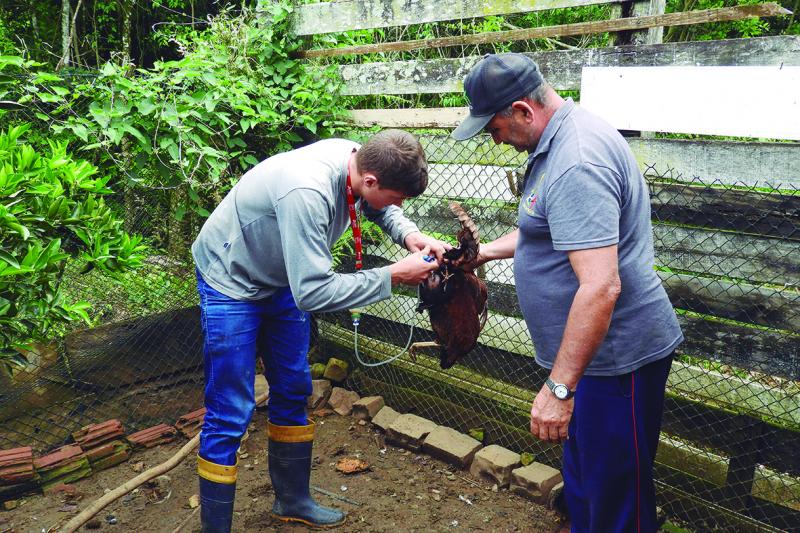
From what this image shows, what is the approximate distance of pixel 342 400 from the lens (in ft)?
16.2

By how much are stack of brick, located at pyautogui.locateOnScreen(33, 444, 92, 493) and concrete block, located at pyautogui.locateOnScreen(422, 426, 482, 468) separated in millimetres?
2162

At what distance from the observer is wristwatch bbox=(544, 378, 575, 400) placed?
7.18 feet

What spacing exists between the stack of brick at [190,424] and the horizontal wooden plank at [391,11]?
112 inches

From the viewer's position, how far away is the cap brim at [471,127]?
236 cm

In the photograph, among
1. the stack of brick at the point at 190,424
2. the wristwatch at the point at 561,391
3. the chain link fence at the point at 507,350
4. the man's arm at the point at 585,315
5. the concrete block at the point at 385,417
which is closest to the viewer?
the man's arm at the point at 585,315

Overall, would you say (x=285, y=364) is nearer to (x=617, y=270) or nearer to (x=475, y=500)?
(x=475, y=500)

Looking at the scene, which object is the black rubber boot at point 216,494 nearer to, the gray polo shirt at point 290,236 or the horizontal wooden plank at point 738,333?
the gray polo shirt at point 290,236

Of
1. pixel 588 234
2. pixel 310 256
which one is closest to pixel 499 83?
pixel 588 234

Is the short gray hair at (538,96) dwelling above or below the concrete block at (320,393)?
above

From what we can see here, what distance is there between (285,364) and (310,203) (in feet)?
3.43

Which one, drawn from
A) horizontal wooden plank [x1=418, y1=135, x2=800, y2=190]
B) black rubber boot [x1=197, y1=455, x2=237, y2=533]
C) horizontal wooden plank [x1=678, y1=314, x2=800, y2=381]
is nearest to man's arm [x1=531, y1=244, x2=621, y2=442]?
horizontal wooden plank [x1=418, y1=135, x2=800, y2=190]

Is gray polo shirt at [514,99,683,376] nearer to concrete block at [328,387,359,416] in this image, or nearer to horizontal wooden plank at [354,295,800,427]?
horizontal wooden plank at [354,295,800,427]

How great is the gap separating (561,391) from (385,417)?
2.66 m

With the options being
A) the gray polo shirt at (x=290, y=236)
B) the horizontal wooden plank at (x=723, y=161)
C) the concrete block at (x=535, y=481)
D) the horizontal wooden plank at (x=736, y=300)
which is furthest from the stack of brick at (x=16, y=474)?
the horizontal wooden plank at (x=723, y=161)
